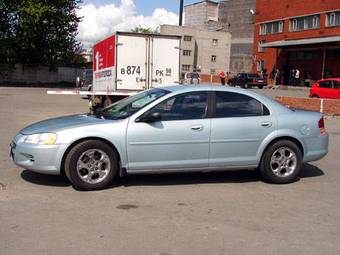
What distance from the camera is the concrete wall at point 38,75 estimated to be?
1706 inches

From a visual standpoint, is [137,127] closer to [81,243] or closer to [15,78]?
[81,243]

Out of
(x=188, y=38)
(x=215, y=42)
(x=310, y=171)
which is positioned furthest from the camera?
(x=215, y=42)

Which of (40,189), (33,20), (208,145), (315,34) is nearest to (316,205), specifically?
(208,145)

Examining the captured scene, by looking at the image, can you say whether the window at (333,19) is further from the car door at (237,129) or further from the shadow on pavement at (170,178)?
the car door at (237,129)

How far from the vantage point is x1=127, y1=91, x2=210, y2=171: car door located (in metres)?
7.05

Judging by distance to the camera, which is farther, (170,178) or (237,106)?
(170,178)

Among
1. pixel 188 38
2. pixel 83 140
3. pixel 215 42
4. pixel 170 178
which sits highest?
pixel 188 38

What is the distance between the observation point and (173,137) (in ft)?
23.4

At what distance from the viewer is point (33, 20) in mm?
38875

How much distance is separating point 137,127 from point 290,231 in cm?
265

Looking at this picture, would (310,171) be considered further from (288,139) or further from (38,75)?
(38,75)

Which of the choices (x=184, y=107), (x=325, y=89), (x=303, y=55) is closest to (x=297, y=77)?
(x=303, y=55)

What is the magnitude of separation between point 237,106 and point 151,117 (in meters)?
1.41

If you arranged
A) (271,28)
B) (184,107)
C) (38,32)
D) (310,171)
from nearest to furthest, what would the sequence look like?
(184,107)
(310,171)
(38,32)
(271,28)
